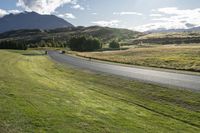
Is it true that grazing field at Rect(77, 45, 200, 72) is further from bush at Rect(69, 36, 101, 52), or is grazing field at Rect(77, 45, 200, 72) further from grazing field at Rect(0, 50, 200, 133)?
bush at Rect(69, 36, 101, 52)

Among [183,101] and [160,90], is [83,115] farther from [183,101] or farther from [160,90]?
[160,90]

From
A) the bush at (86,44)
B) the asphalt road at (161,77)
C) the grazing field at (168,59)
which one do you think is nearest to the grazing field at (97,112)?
the asphalt road at (161,77)

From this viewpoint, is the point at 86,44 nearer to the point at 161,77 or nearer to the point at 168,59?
the point at 168,59

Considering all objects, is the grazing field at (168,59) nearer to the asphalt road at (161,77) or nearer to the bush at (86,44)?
the asphalt road at (161,77)

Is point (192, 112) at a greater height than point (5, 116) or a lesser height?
lesser

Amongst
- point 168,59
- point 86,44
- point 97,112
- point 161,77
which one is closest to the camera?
point 97,112

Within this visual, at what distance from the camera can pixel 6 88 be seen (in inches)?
752

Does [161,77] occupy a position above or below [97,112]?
below

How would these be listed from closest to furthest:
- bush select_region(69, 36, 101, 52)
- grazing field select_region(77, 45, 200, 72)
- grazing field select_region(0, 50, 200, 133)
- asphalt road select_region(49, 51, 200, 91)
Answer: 1. grazing field select_region(0, 50, 200, 133)
2. asphalt road select_region(49, 51, 200, 91)
3. grazing field select_region(77, 45, 200, 72)
4. bush select_region(69, 36, 101, 52)

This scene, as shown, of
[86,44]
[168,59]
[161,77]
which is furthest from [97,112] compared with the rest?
[86,44]

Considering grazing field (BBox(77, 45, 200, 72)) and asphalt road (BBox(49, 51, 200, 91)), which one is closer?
asphalt road (BBox(49, 51, 200, 91))

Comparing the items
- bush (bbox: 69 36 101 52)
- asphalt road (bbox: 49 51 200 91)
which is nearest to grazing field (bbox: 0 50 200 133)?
asphalt road (bbox: 49 51 200 91)

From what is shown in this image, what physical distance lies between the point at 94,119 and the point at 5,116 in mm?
3690

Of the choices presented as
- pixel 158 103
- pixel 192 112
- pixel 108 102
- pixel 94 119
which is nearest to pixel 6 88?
pixel 108 102
